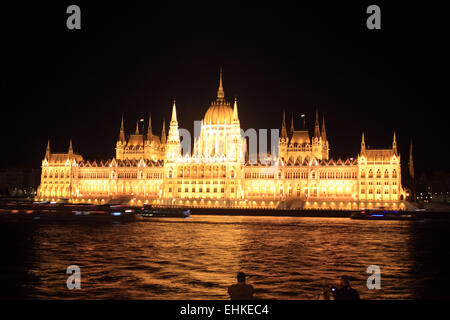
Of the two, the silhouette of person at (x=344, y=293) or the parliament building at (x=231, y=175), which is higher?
the parliament building at (x=231, y=175)

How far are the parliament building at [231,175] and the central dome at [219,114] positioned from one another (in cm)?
28

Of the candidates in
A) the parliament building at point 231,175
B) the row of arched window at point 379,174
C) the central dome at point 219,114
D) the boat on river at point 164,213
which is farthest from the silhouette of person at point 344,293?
the central dome at point 219,114

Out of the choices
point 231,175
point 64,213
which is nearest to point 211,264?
point 64,213

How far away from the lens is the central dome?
14788 cm

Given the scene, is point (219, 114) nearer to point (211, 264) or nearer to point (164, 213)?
point (164, 213)

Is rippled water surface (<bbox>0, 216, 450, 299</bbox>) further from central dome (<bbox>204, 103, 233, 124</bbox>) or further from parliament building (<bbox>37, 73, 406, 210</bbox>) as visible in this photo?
central dome (<bbox>204, 103, 233, 124</bbox>)

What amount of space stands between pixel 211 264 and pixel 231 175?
327 feet

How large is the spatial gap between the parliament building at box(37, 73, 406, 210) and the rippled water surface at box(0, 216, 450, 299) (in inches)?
2740

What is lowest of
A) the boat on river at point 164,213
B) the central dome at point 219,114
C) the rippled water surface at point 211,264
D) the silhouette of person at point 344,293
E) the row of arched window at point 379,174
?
the rippled water surface at point 211,264

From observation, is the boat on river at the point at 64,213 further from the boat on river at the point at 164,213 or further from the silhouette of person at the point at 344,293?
the silhouette of person at the point at 344,293

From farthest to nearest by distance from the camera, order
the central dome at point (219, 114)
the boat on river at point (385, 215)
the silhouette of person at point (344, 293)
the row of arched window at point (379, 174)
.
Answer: the central dome at point (219, 114) < the row of arched window at point (379, 174) < the boat on river at point (385, 215) < the silhouette of person at point (344, 293)

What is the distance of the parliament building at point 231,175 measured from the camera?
425 feet

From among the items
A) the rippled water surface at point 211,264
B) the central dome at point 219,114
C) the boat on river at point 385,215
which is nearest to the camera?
the rippled water surface at point 211,264
